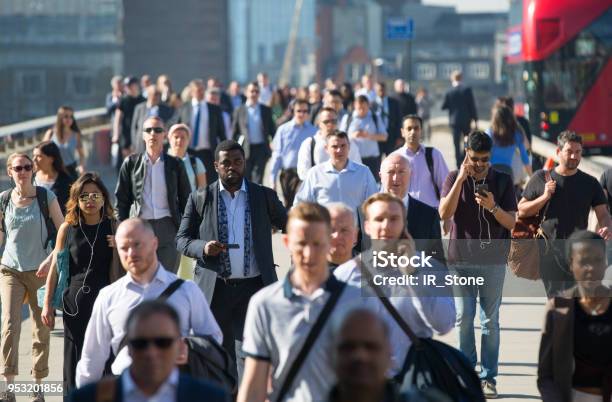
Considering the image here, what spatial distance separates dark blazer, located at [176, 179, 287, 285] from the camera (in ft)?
29.6

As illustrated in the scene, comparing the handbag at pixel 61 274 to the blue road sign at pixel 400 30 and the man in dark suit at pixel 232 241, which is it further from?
the blue road sign at pixel 400 30

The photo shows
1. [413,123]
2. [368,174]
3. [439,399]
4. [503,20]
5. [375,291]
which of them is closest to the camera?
[439,399]

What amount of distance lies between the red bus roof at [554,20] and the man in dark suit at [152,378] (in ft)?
70.8

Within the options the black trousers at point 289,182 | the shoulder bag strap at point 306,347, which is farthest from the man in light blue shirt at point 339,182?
the black trousers at point 289,182

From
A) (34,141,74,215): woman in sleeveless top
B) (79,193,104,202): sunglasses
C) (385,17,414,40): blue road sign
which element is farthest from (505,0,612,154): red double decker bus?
(79,193,104,202): sunglasses

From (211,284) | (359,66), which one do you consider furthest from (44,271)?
(359,66)

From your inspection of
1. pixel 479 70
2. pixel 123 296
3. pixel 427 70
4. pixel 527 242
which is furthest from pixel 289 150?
pixel 479 70

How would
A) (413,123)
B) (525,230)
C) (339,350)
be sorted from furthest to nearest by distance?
1. (413,123)
2. (525,230)
3. (339,350)

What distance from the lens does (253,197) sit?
362 inches

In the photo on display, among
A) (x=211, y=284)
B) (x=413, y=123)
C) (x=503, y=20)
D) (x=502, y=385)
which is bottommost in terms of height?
(x=502, y=385)

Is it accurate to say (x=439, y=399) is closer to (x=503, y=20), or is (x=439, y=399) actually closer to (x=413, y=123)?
(x=413, y=123)

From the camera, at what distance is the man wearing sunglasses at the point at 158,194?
11117 millimetres

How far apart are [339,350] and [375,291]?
215 centimetres

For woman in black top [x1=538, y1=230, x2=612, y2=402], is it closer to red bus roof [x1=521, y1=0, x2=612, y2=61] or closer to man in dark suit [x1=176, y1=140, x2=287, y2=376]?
man in dark suit [x1=176, y1=140, x2=287, y2=376]
